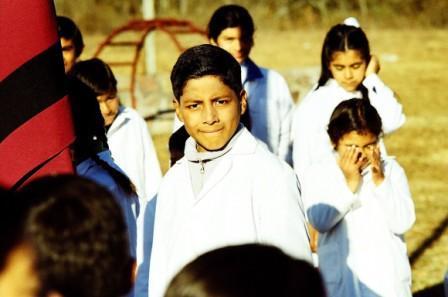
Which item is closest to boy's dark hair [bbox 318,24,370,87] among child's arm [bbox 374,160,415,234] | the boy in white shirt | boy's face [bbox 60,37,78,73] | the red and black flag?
child's arm [bbox 374,160,415,234]

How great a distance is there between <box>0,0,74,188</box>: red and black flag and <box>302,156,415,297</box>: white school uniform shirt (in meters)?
1.68

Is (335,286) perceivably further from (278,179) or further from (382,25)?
(382,25)

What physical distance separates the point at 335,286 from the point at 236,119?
1267 millimetres

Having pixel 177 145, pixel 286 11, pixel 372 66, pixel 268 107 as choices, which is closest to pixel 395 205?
pixel 177 145

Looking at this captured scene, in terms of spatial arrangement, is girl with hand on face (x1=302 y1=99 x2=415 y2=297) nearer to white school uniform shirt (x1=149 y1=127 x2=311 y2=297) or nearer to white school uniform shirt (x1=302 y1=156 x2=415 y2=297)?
white school uniform shirt (x1=302 y1=156 x2=415 y2=297)

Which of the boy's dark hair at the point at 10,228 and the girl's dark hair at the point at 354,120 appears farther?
the girl's dark hair at the point at 354,120

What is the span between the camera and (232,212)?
318cm

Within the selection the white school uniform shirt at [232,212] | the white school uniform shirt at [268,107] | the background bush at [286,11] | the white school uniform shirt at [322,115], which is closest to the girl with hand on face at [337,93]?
the white school uniform shirt at [322,115]

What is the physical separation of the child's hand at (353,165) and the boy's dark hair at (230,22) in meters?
1.63

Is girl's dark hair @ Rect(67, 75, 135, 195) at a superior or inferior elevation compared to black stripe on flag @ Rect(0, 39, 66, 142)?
inferior

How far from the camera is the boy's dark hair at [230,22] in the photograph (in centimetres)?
568

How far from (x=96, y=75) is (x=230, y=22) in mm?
1268

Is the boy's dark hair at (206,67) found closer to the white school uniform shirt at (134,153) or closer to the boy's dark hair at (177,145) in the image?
the boy's dark hair at (177,145)

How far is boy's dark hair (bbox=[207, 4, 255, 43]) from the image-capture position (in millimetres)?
5680
